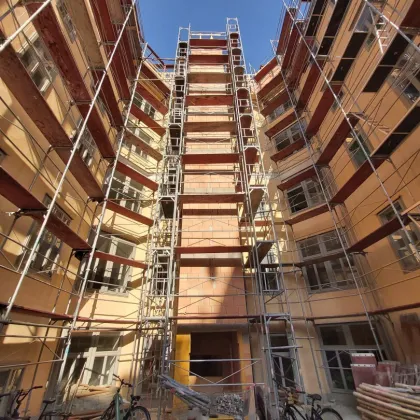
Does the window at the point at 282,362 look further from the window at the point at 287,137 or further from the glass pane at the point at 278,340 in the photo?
the window at the point at 287,137

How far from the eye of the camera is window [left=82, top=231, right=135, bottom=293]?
950 centimetres

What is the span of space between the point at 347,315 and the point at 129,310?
7.96 meters

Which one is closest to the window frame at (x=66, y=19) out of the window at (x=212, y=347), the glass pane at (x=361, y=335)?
the window at (x=212, y=347)

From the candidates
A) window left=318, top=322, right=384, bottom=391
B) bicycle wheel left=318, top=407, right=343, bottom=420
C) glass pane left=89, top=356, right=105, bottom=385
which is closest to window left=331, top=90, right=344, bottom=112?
window left=318, top=322, right=384, bottom=391

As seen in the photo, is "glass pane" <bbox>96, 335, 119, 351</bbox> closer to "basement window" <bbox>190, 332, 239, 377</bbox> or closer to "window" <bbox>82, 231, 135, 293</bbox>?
"window" <bbox>82, 231, 135, 293</bbox>

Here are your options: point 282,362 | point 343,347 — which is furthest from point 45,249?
point 343,347

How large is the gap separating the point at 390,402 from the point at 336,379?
188 inches

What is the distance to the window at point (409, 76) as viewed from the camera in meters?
7.88

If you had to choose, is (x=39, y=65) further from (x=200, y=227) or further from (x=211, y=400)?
(x=211, y=400)

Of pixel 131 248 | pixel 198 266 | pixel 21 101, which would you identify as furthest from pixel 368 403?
pixel 21 101

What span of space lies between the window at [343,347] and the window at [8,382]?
9.16 metres

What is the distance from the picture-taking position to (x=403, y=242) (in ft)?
27.5

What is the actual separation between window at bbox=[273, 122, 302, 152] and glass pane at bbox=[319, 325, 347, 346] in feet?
31.5

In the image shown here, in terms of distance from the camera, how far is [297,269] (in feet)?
35.6
